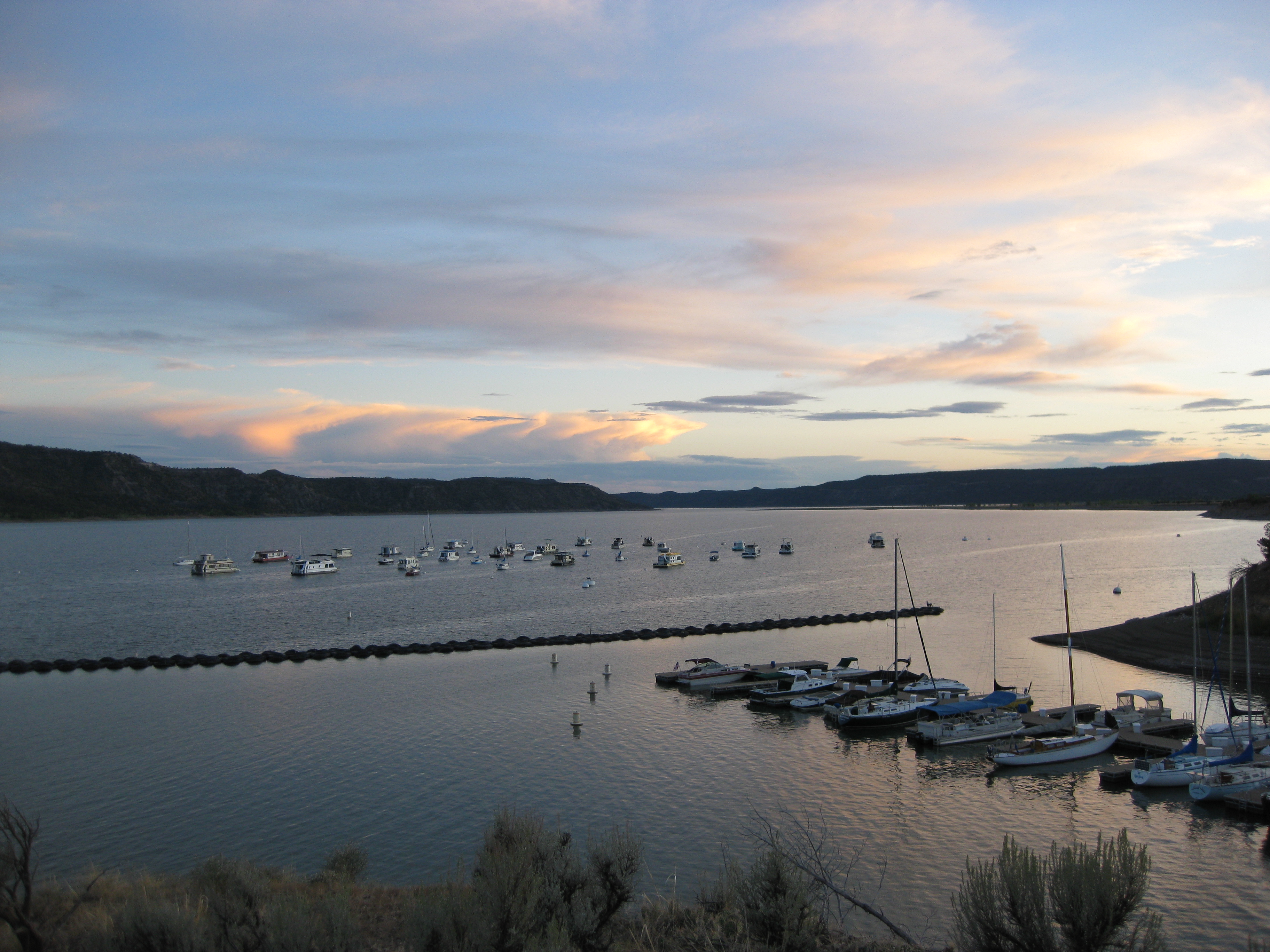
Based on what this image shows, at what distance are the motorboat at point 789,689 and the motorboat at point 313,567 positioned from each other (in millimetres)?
79954

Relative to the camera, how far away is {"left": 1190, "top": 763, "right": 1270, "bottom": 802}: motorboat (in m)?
24.6

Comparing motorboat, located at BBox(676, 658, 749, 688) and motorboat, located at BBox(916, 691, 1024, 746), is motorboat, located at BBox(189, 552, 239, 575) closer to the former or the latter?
motorboat, located at BBox(676, 658, 749, 688)

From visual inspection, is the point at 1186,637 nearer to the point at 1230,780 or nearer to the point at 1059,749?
the point at 1059,749

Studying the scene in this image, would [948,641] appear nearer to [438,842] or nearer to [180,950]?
[438,842]

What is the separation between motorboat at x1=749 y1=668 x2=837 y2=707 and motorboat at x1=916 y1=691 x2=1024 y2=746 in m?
6.00

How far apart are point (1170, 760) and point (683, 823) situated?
1666 cm

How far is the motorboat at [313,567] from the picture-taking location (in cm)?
10406

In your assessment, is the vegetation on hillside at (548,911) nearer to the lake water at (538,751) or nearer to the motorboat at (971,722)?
the lake water at (538,751)

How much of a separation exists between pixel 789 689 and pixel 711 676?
429 centimetres

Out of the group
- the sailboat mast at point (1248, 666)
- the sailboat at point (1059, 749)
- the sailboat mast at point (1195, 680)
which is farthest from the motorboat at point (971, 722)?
the sailboat mast at point (1248, 666)

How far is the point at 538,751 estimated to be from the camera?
30.5m

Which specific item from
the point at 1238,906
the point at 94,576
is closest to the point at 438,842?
the point at 1238,906

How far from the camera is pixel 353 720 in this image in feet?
116

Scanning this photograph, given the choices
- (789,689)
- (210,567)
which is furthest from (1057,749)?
(210,567)
